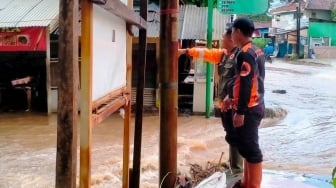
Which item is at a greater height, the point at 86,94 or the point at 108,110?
the point at 86,94

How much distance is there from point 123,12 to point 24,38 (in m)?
10.3

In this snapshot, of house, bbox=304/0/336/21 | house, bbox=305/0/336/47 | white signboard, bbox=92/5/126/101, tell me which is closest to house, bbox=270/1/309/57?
house, bbox=304/0/336/21

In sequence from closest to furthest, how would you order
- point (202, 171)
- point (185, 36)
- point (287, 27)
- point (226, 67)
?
point (226, 67) < point (202, 171) < point (185, 36) < point (287, 27)

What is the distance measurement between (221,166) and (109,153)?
12.6 ft

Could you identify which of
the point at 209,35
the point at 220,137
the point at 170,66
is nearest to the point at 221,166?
the point at 170,66

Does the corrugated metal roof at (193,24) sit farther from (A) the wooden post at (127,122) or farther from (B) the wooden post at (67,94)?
(B) the wooden post at (67,94)

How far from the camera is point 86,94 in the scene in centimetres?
245

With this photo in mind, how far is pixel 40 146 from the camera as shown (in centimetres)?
1011

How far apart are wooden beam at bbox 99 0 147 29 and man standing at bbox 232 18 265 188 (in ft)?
3.06

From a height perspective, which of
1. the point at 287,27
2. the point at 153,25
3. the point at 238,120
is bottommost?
the point at 238,120

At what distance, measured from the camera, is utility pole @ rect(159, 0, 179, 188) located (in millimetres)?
4160

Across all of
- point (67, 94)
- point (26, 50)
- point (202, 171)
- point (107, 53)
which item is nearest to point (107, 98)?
point (107, 53)

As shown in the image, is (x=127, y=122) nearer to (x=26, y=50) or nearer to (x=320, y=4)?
(x=26, y=50)

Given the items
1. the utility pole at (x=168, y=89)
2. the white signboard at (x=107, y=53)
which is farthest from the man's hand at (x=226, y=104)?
the white signboard at (x=107, y=53)
